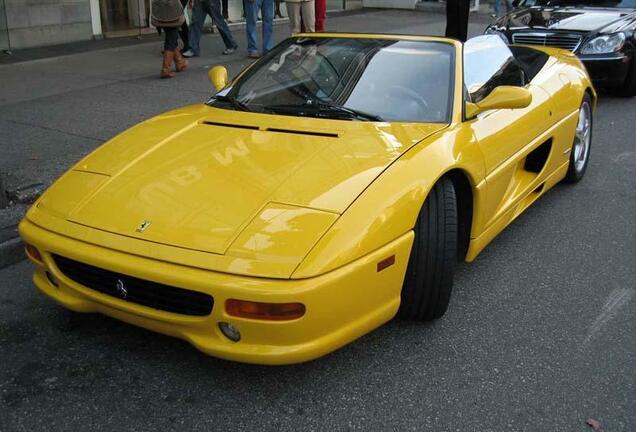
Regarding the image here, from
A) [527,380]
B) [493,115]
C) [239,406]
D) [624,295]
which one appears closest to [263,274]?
[239,406]

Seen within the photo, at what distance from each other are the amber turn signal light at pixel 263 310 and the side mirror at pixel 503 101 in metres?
1.65

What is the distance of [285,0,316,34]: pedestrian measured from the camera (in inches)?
386

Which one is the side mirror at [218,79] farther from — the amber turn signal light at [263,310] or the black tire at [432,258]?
the amber turn signal light at [263,310]

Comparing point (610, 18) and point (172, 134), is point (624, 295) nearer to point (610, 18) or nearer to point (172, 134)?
point (172, 134)

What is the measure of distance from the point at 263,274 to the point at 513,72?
274 centimetres

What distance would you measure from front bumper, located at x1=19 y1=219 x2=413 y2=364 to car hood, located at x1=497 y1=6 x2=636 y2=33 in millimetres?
6920

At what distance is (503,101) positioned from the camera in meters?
3.46

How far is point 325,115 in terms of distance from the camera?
3480 mm

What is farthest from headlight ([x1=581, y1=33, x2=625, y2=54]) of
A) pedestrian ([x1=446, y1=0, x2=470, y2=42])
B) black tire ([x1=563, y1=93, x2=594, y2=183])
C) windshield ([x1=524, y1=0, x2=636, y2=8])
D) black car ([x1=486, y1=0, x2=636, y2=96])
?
black tire ([x1=563, y1=93, x2=594, y2=183])

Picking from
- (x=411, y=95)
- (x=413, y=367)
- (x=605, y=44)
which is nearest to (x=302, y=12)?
(x=605, y=44)

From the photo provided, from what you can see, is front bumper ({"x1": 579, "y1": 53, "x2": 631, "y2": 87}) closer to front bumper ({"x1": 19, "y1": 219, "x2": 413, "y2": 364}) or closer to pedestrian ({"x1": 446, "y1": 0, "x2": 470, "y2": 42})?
pedestrian ({"x1": 446, "y1": 0, "x2": 470, "y2": 42})

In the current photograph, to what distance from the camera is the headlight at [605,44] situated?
8.29 m

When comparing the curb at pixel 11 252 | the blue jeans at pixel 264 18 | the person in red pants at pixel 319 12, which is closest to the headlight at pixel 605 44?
the person in red pants at pixel 319 12

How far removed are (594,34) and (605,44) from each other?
185 millimetres
